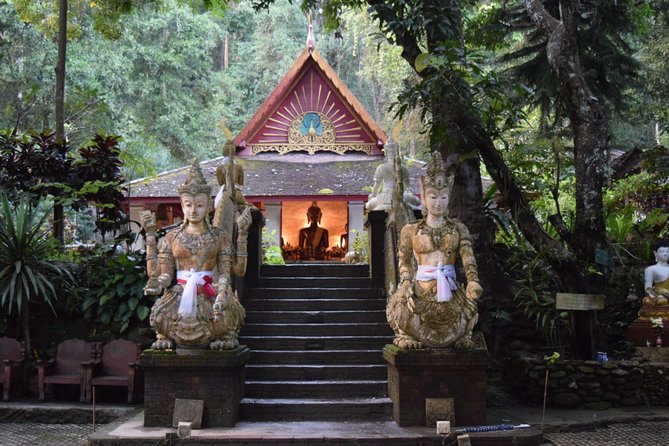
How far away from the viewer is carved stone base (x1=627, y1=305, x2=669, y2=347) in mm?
8928

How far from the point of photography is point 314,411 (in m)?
6.94

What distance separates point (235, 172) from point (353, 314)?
7.35ft

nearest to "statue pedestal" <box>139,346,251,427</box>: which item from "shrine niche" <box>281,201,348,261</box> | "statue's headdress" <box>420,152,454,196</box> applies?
"statue's headdress" <box>420,152,454,196</box>

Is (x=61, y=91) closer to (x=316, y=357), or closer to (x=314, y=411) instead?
(x=316, y=357)

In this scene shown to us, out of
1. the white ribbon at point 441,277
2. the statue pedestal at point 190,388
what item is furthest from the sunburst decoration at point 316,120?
the statue pedestal at point 190,388

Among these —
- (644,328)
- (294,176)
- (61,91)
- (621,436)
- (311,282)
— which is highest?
(61,91)

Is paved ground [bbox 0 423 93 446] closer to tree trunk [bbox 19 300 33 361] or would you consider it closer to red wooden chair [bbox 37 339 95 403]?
red wooden chair [bbox 37 339 95 403]

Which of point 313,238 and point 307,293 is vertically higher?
point 313,238

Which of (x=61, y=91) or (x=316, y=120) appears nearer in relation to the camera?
(x=61, y=91)

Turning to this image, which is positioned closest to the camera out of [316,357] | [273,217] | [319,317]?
[316,357]

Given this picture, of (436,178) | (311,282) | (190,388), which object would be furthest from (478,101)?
(190,388)

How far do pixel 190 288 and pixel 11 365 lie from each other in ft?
10.9

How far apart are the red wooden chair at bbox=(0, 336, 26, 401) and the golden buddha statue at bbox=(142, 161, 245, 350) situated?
290 centimetres

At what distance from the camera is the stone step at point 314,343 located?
26.3 feet
